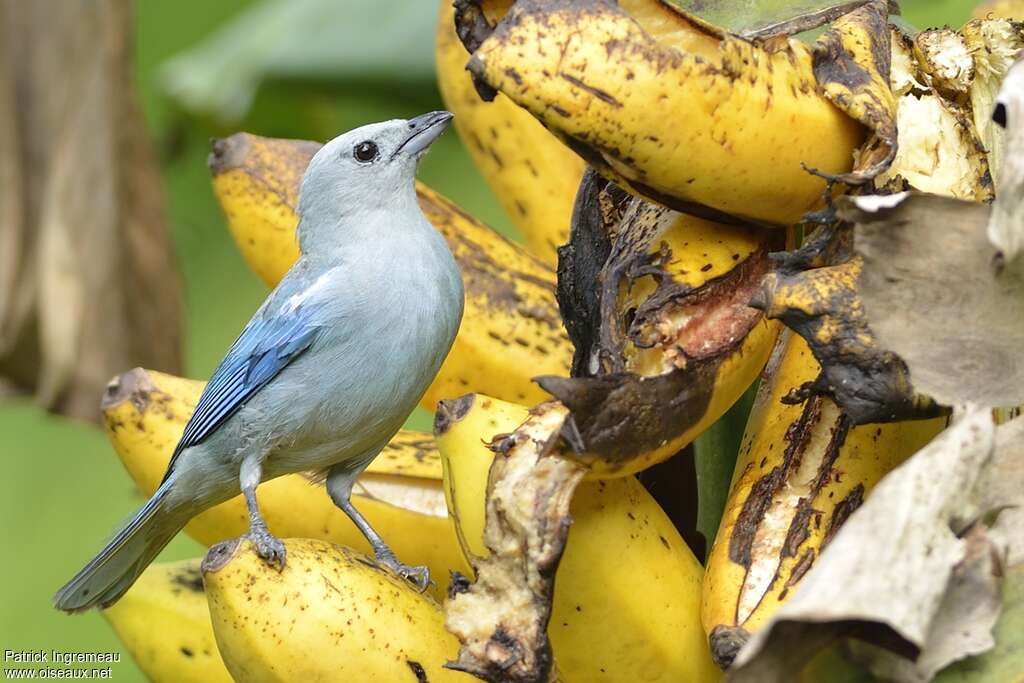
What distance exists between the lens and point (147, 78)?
13.4ft

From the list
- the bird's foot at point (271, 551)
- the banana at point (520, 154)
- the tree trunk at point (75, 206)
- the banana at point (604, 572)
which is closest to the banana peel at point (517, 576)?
the banana at point (604, 572)

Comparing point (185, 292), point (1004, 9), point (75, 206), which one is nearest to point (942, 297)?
point (1004, 9)

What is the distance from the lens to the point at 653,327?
4.82 feet

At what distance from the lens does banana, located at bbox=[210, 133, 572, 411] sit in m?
2.11

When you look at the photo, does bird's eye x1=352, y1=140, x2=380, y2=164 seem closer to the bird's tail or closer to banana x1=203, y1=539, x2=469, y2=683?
the bird's tail

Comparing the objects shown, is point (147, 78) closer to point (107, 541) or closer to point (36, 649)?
point (36, 649)

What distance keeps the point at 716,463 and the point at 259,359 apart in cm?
85

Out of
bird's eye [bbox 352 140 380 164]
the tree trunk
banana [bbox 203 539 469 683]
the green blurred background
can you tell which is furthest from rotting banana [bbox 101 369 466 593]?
the tree trunk

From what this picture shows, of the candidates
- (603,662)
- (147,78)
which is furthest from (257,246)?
(147,78)

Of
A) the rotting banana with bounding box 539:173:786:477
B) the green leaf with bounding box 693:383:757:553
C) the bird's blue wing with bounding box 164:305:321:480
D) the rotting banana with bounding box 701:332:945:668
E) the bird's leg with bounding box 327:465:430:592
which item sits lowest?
the bird's leg with bounding box 327:465:430:592

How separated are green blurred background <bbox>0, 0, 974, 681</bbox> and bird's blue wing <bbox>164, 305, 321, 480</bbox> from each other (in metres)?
0.94

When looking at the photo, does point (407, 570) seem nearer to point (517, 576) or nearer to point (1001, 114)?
point (517, 576)

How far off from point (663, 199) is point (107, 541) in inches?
44.9

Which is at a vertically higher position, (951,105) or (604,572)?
(951,105)
